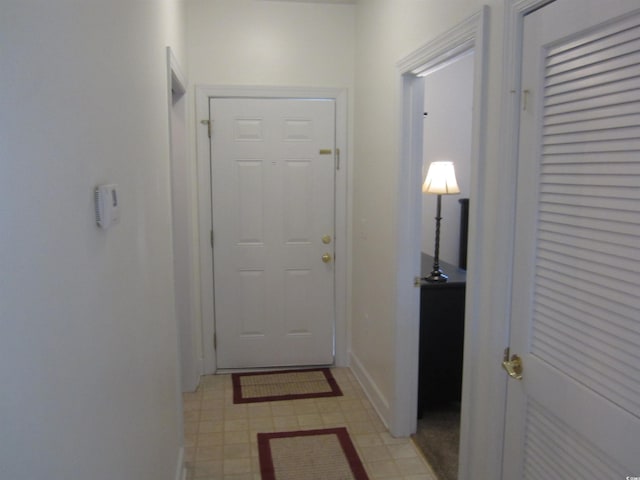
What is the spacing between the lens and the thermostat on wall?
45.8 inches

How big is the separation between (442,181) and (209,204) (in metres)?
1.68

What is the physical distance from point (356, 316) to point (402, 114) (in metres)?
1.66

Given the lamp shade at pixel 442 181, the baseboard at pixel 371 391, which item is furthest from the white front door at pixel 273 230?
the lamp shade at pixel 442 181

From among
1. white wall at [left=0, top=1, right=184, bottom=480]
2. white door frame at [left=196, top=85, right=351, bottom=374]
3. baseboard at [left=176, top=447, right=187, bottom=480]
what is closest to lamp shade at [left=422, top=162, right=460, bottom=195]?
white door frame at [left=196, top=85, right=351, bottom=374]

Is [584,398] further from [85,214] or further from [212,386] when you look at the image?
[212,386]

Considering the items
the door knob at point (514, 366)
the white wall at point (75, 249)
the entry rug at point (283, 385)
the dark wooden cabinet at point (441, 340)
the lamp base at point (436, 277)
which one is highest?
the white wall at point (75, 249)

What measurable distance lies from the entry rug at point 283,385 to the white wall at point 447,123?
5.01ft

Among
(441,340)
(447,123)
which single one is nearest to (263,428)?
(441,340)

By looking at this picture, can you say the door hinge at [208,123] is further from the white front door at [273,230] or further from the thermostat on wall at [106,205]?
the thermostat on wall at [106,205]

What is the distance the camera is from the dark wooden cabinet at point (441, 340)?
302cm

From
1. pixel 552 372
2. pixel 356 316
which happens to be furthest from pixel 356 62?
pixel 552 372

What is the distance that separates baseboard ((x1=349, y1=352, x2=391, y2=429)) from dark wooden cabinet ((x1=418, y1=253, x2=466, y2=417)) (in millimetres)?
220

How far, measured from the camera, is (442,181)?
326 centimetres

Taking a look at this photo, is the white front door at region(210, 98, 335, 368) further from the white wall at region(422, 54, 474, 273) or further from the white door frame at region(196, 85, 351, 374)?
the white wall at region(422, 54, 474, 273)
